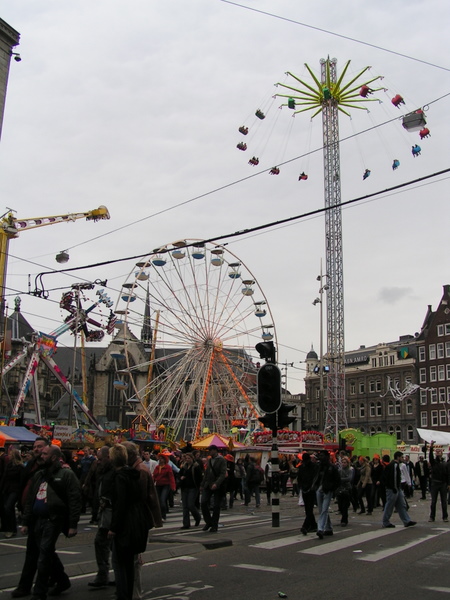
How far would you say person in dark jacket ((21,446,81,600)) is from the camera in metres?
6.98

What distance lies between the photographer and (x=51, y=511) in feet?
23.3

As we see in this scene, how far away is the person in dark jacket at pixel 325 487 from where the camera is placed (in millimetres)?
12234

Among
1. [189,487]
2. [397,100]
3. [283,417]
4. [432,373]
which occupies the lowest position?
[189,487]

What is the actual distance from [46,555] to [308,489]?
7.06 metres

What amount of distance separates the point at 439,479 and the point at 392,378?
218 ft

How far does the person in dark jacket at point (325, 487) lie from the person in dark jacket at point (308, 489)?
140mm

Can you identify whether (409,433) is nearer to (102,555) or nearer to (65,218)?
(65,218)

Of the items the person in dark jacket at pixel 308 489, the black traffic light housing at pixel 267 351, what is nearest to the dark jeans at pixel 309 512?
the person in dark jacket at pixel 308 489

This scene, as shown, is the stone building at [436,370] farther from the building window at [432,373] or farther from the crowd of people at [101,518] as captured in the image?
the crowd of people at [101,518]

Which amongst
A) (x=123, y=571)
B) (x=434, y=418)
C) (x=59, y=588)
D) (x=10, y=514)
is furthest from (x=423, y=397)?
(x=123, y=571)

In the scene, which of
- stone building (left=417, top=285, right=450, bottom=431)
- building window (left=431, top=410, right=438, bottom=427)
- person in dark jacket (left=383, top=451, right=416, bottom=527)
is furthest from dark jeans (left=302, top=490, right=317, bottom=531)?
building window (left=431, top=410, right=438, bottom=427)

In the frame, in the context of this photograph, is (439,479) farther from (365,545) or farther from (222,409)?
(222,409)

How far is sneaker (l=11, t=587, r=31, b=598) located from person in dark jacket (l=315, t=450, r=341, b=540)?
6327 millimetres

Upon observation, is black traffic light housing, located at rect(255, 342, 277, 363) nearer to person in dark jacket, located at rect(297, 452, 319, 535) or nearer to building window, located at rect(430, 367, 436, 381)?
person in dark jacket, located at rect(297, 452, 319, 535)
